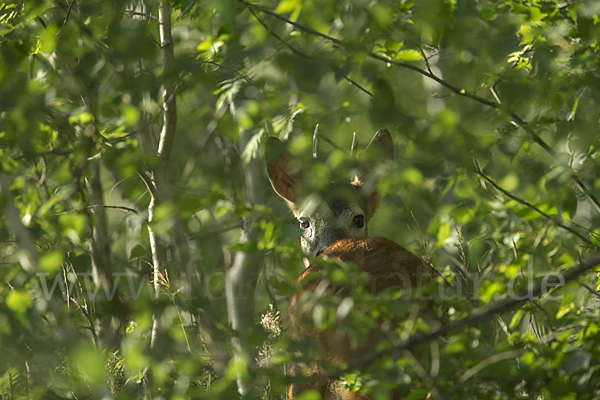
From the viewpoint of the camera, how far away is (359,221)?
5.37 m

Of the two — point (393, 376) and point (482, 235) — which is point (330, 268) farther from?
point (482, 235)

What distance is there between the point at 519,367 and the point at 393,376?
647 mm

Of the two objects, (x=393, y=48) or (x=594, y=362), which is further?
(x=393, y=48)

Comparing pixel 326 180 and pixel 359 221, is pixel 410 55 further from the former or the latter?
pixel 359 221

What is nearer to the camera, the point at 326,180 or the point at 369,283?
the point at 326,180

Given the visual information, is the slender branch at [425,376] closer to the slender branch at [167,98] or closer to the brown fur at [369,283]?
the brown fur at [369,283]

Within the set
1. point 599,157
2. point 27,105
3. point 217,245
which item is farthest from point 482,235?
point 217,245

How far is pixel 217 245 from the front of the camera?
23.5 ft

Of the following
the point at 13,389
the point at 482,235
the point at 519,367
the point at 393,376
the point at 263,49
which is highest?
the point at 263,49

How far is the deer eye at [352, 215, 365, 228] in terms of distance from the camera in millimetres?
5336

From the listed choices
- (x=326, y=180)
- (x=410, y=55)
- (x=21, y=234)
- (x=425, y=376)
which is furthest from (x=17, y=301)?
(x=410, y=55)

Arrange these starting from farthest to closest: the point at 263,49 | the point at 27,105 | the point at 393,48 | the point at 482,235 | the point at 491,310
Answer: the point at 482,235 → the point at 393,48 → the point at 263,49 → the point at 27,105 → the point at 491,310

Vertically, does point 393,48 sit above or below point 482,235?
above

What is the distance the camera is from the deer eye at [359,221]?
17.5 ft
